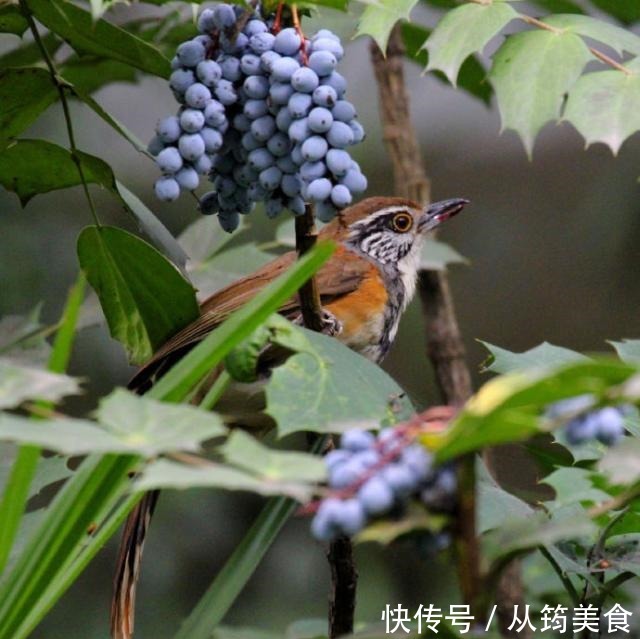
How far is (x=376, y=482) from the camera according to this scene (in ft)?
4.32

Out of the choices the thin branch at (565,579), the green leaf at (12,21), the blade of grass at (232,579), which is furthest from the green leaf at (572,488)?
the green leaf at (12,21)

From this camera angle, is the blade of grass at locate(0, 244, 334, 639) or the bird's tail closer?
the blade of grass at locate(0, 244, 334, 639)

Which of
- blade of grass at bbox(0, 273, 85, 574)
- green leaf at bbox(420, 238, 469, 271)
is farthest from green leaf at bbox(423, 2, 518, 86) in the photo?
green leaf at bbox(420, 238, 469, 271)

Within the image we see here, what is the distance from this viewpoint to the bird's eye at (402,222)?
392 cm

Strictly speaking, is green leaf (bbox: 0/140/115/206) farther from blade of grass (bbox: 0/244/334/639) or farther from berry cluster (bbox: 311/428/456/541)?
berry cluster (bbox: 311/428/456/541)

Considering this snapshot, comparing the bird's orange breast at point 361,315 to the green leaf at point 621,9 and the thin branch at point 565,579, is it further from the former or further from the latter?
the thin branch at point 565,579

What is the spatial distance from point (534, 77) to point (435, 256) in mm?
1617

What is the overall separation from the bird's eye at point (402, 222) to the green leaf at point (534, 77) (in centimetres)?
139

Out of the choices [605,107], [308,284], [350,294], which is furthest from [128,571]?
[605,107]

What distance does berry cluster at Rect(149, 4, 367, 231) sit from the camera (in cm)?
212

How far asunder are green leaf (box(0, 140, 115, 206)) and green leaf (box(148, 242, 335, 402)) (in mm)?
831

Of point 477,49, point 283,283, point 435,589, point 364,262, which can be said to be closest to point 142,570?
point 435,589

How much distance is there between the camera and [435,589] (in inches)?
203

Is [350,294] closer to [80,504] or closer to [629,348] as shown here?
[629,348]
